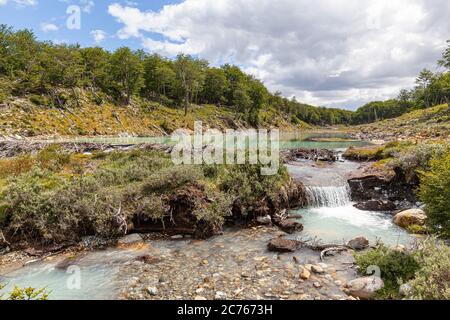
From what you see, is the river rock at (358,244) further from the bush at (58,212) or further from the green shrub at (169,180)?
the bush at (58,212)

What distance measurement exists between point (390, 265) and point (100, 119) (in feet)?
204

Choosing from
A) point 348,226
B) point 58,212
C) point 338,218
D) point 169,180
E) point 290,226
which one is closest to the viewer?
point 58,212

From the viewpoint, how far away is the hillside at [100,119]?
45594 millimetres

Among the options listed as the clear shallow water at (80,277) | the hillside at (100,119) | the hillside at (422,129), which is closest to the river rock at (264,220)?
the clear shallow water at (80,277)

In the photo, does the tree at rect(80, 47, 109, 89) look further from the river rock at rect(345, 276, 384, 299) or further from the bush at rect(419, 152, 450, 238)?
the river rock at rect(345, 276, 384, 299)

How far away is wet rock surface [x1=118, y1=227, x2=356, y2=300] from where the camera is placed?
726cm

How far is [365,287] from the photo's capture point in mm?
7070

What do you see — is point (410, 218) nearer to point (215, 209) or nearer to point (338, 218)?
point (338, 218)

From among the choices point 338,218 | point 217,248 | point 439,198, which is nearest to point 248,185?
point 217,248

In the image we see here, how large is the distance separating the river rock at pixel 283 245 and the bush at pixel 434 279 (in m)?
4.13

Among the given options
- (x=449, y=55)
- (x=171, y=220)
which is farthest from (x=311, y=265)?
(x=449, y=55)

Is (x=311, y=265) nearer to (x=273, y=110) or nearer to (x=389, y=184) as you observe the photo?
(x=389, y=184)

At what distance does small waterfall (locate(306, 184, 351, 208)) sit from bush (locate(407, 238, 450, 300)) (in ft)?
33.3

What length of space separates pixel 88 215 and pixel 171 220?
3.29 m
